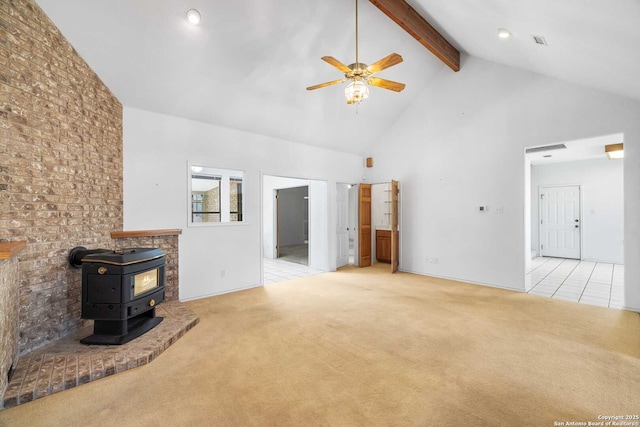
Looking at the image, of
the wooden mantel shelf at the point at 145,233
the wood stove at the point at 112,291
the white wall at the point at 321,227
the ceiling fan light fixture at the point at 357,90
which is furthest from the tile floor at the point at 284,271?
the ceiling fan light fixture at the point at 357,90

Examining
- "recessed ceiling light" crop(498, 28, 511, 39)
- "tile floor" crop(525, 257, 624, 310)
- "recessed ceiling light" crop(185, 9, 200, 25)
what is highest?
"recessed ceiling light" crop(498, 28, 511, 39)

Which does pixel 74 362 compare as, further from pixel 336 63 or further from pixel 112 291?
pixel 336 63

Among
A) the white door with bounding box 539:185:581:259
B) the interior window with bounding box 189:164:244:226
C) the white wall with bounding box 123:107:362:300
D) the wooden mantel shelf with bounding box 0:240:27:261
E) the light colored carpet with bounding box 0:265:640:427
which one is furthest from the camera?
the white door with bounding box 539:185:581:259

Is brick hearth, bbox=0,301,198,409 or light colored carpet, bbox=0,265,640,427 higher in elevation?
brick hearth, bbox=0,301,198,409

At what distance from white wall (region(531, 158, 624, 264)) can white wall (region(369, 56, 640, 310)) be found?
4104 millimetres

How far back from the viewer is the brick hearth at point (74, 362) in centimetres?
214

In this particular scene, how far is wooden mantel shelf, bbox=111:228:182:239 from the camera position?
3640 mm

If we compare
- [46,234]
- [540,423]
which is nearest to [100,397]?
[46,234]

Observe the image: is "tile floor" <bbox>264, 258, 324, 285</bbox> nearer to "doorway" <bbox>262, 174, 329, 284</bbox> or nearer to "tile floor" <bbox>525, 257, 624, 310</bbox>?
"doorway" <bbox>262, 174, 329, 284</bbox>

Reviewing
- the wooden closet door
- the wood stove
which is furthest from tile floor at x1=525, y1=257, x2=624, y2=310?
the wood stove

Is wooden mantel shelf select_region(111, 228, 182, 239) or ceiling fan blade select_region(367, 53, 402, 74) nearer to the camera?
ceiling fan blade select_region(367, 53, 402, 74)

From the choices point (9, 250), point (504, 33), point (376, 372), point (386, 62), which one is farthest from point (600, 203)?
point (9, 250)

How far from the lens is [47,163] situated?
9.12ft

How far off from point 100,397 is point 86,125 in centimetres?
282
